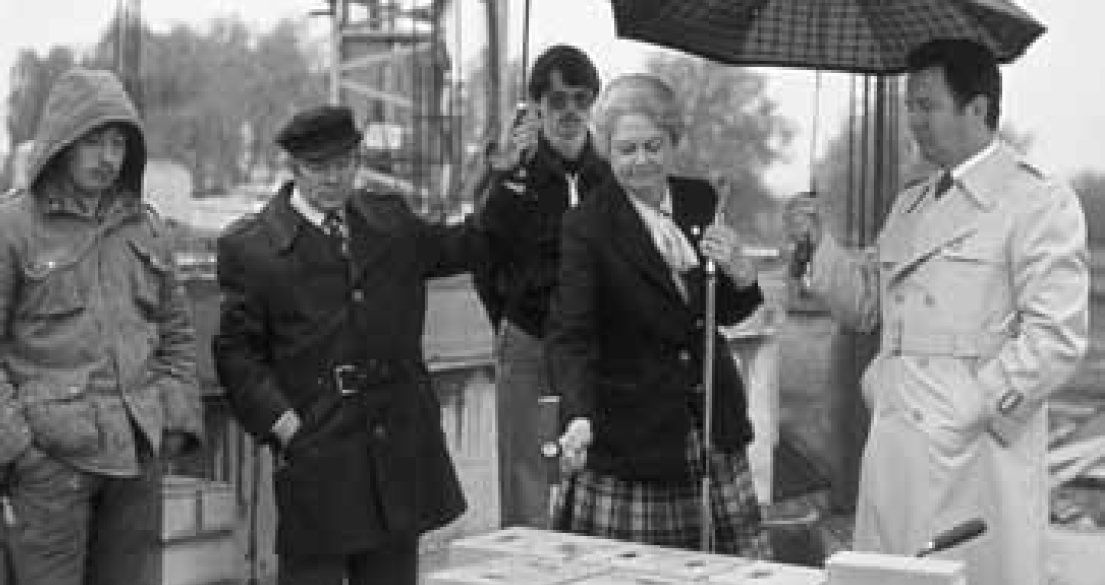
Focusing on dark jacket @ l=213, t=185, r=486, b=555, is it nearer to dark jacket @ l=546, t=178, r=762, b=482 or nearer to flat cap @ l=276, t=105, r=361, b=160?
flat cap @ l=276, t=105, r=361, b=160

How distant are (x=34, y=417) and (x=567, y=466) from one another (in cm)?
91

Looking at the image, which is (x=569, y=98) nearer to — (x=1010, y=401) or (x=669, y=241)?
(x=669, y=241)

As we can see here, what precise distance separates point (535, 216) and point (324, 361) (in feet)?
1.96

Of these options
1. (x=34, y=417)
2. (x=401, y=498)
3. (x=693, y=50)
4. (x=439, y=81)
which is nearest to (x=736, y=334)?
(x=693, y=50)

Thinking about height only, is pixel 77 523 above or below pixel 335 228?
below

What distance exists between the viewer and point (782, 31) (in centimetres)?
334

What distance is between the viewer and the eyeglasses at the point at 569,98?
3262 millimetres

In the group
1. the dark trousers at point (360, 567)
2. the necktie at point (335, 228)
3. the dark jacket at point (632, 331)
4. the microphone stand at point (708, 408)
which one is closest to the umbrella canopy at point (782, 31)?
the dark jacket at point (632, 331)

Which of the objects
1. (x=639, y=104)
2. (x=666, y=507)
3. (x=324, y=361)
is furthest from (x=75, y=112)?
(x=666, y=507)

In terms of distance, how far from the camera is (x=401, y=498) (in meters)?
3.03

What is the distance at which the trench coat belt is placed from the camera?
8.85ft

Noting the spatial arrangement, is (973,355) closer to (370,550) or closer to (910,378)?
(910,378)

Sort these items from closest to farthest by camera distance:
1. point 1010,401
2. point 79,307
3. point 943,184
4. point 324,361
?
point 1010,401 → point 79,307 → point 943,184 → point 324,361

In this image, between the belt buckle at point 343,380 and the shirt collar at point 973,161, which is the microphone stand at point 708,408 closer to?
the shirt collar at point 973,161
